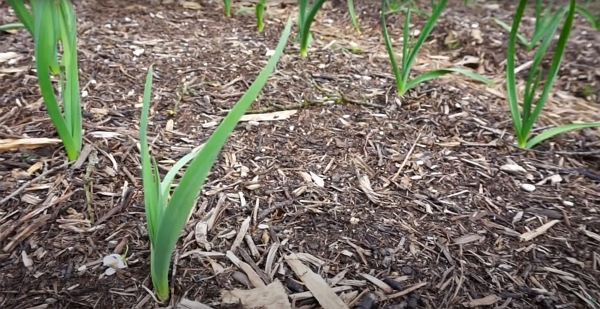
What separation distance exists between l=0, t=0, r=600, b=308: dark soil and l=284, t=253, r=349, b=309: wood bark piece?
18 mm

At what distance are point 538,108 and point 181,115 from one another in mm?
901

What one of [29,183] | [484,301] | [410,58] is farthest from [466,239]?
[29,183]

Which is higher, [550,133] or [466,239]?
[550,133]

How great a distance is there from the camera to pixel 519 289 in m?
0.75

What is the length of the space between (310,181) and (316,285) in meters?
0.28

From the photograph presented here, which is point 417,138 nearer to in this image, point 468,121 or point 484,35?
point 468,121

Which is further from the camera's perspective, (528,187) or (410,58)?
(410,58)

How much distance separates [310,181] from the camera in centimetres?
96

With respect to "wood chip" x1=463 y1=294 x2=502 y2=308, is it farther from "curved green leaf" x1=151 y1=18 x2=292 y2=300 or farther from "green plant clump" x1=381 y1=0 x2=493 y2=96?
"green plant clump" x1=381 y1=0 x2=493 y2=96

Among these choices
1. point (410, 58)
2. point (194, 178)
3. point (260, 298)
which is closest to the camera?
point (194, 178)

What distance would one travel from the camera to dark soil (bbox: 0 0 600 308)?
741mm

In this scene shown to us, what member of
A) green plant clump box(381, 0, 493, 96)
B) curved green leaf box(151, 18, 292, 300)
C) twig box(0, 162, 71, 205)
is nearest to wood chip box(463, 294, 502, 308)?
curved green leaf box(151, 18, 292, 300)

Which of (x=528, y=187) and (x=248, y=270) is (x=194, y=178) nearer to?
(x=248, y=270)

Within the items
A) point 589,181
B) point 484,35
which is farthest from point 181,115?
point 484,35
